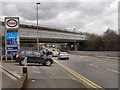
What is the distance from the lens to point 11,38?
58.2ft

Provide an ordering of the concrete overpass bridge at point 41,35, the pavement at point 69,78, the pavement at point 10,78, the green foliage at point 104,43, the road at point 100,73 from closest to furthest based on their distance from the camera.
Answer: the pavement at point 10,78
the pavement at point 69,78
the road at point 100,73
the concrete overpass bridge at point 41,35
the green foliage at point 104,43

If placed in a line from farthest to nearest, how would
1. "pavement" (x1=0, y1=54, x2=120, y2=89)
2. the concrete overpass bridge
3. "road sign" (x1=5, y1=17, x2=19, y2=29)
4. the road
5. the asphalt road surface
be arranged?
the concrete overpass bridge, "road sign" (x1=5, y1=17, x2=19, y2=29), the road, "pavement" (x1=0, y1=54, x2=120, y2=89), the asphalt road surface

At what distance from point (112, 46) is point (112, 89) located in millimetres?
56449

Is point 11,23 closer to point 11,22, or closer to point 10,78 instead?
point 11,22

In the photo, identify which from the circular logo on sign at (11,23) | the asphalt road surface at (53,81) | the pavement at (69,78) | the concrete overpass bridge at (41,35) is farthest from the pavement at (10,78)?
the concrete overpass bridge at (41,35)

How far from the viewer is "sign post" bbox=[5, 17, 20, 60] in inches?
693

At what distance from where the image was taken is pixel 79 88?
259 inches

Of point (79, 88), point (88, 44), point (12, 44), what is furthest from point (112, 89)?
point (88, 44)

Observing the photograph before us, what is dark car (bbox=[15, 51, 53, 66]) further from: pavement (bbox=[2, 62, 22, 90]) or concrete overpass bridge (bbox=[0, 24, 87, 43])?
concrete overpass bridge (bbox=[0, 24, 87, 43])

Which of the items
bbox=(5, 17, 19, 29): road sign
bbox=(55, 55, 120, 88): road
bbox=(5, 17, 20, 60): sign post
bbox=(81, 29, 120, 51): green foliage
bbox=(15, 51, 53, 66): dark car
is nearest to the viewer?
bbox=(55, 55, 120, 88): road

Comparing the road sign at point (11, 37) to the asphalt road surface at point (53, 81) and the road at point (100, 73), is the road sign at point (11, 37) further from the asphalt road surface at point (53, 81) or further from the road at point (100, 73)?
the asphalt road surface at point (53, 81)

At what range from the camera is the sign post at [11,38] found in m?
17.6

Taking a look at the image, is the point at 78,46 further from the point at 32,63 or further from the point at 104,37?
the point at 32,63

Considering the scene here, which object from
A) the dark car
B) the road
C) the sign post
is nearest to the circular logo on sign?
the sign post
